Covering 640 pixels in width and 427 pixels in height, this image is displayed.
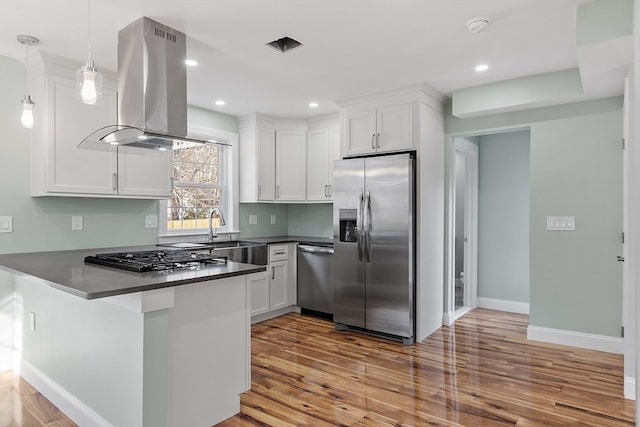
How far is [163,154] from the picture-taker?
3527 millimetres

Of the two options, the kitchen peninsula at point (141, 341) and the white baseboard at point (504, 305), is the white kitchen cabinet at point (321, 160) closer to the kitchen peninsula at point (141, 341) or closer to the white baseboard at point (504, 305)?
the white baseboard at point (504, 305)

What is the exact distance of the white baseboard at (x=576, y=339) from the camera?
3.44m

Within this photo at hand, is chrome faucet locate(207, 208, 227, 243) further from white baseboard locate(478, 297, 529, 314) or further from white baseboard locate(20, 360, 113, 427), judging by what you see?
white baseboard locate(478, 297, 529, 314)

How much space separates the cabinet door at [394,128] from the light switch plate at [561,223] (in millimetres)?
1545

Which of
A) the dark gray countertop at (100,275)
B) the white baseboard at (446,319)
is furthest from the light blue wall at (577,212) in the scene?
the dark gray countertop at (100,275)

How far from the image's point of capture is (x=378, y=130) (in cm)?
393

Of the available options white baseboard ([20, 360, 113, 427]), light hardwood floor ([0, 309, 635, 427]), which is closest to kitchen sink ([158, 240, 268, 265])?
light hardwood floor ([0, 309, 635, 427])

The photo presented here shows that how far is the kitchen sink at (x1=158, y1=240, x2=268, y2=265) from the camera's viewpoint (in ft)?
12.6

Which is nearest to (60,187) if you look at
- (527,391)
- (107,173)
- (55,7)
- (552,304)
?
(107,173)

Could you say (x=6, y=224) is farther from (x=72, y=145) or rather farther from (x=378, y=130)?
(x=378, y=130)

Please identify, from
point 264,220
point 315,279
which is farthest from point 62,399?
point 264,220

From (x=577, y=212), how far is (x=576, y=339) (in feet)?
3.88

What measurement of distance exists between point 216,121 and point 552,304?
162 inches

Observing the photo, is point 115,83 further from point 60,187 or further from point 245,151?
point 245,151
